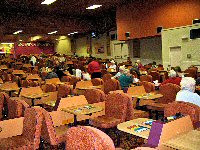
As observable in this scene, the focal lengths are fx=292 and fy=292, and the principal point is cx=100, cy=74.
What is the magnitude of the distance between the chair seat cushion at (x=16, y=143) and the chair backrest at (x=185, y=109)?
5.93 feet

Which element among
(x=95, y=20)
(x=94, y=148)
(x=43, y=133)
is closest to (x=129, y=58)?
(x=95, y=20)

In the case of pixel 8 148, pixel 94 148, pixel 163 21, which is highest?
pixel 163 21

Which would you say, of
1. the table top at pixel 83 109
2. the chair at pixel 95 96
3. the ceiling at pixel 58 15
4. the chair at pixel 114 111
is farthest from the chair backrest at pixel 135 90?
the ceiling at pixel 58 15

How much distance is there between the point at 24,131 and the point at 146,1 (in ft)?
36.2

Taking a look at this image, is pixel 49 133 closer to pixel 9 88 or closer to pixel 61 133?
pixel 61 133

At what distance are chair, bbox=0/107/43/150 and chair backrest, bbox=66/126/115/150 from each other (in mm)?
1297

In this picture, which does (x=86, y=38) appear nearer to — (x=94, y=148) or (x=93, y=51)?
(x=93, y=51)

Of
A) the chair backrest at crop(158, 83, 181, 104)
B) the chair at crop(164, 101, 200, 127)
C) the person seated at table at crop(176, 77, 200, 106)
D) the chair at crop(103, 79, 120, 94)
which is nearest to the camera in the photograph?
the chair at crop(164, 101, 200, 127)

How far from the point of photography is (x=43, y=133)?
4062mm

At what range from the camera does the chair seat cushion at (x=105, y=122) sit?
4633mm

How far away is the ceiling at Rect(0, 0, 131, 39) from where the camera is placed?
1393cm

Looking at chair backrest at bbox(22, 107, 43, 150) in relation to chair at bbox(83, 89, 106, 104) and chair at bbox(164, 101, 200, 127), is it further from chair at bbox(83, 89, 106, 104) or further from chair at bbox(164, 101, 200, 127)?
chair at bbox(83, 89, 106, 104)

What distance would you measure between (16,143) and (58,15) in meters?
14.5

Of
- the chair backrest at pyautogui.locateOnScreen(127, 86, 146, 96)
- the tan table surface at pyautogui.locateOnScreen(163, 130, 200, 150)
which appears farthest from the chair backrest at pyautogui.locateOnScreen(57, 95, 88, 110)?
the tan table surface at pyautogui.locateOnScreen(163, 130, 200, 150)
